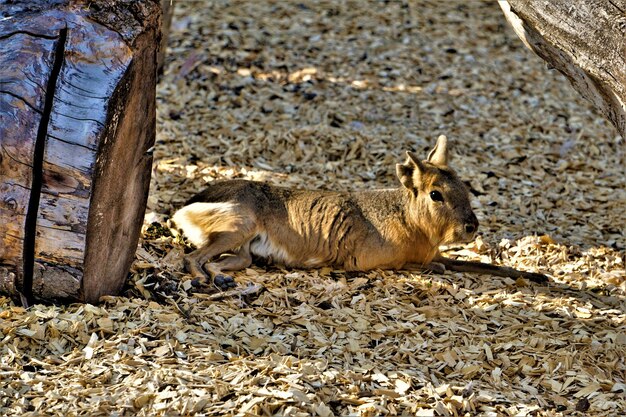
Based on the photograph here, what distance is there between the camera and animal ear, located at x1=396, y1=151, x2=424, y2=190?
6793 mm

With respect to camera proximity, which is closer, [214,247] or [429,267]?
[214,247]

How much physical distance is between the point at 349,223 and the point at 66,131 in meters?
2.67

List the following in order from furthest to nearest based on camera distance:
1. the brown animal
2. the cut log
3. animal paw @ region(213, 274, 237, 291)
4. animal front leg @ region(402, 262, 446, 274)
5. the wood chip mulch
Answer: animal front leg @ region(402, 262, 446, 274) → the brown animal → animal paw @ region(213, 274, 237, 291) → the cut log → the wood chip mulch

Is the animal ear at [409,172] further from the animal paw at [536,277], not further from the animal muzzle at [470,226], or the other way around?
the animal paw at [536,277]

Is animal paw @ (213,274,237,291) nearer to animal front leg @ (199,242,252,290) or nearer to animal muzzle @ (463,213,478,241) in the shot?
animal front leg @ (199,242,252,290)

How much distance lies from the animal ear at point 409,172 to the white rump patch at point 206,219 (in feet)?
4.26

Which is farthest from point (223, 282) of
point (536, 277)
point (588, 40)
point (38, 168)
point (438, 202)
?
point (588, 40)

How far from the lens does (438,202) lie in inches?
268

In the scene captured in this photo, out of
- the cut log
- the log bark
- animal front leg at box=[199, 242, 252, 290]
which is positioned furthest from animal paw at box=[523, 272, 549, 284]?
the cut log

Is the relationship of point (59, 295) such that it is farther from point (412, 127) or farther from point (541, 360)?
point (412, 127)

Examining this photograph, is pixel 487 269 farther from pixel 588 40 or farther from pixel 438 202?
pixel 588 40

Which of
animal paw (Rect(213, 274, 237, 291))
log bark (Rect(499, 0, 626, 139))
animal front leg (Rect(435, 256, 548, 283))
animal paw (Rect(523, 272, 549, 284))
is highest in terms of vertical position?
log bark (Rect(499, 0, 626, 139))

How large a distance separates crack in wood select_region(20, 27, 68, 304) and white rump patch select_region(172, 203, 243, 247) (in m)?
1.69

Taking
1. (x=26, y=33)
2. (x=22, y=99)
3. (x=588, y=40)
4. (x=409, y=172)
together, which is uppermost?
(x=26, y=33)
